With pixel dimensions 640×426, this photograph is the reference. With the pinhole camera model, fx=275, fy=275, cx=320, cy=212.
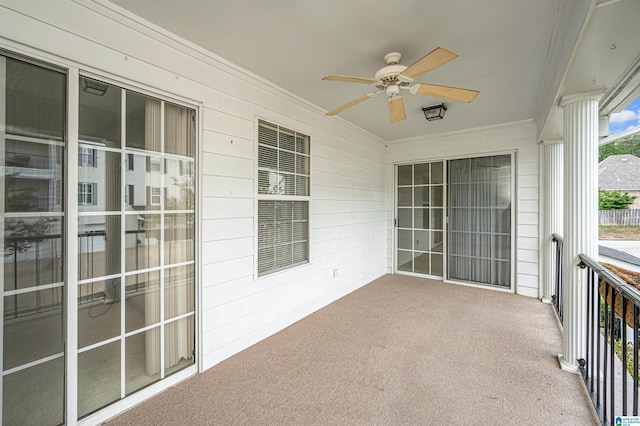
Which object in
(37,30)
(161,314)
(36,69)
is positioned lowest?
(161,314)

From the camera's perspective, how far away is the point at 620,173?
7.30ft

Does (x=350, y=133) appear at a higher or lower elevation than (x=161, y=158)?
higher

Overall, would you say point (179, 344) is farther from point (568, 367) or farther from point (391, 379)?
point (568, 367)

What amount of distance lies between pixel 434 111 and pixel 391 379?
10.1ft

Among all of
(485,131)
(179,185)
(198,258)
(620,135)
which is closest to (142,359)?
(198,258)

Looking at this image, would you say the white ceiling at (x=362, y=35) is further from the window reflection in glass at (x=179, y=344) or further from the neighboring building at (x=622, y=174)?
the window reflection in glass at (x=179, y=344)

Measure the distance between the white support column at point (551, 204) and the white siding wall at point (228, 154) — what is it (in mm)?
2561

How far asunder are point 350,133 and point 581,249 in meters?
3.03

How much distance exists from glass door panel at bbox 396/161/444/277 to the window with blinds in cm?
254

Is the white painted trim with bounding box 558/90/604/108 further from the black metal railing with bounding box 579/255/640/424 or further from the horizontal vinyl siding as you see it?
the horizontal vinyl siding

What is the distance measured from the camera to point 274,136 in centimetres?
297

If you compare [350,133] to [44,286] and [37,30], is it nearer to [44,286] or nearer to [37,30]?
[37,30]

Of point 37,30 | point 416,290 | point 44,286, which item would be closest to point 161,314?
point 44,286

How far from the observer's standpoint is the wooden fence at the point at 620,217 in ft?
6.64
